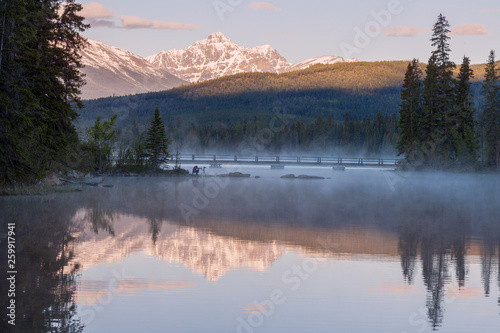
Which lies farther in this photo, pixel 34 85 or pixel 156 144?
pixel 156 144

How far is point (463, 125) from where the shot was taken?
247ft

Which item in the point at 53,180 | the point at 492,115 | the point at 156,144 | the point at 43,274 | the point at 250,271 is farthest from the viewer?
the point at 492,115

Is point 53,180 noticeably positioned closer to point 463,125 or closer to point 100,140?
point 100,140

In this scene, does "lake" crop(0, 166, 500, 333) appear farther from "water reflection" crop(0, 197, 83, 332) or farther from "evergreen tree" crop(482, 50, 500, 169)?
"evergreen tree" crop(482, 50, 500, 169)

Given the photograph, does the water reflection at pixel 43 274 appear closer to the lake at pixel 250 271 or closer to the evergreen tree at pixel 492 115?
the lake at pixel 250 271

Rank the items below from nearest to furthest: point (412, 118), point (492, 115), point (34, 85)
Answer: point (34, 85), point (492, 115), point (412, 118)

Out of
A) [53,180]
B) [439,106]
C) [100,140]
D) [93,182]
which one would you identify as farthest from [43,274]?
[439,106]

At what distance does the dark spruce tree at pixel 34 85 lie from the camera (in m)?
→ 26.2

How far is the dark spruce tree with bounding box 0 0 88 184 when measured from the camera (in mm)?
26250

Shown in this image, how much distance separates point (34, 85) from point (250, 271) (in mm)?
21281

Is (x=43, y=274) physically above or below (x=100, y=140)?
below

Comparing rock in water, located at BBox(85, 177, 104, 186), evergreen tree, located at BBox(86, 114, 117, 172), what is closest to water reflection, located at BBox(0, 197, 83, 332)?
rock in water, located at BBox(85, 177, 104, 186)

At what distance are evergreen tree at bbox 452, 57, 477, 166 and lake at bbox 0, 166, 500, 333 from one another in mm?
49290

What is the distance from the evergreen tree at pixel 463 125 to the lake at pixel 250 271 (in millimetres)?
49290
